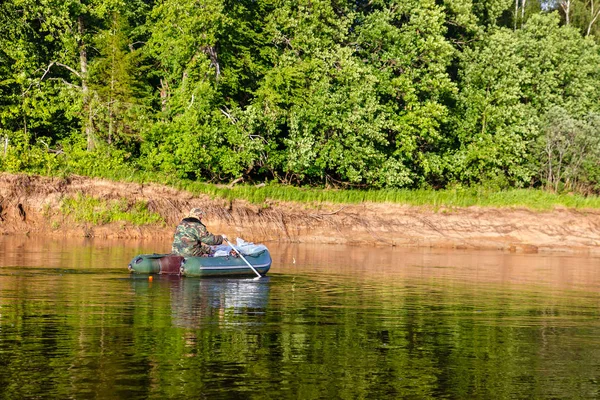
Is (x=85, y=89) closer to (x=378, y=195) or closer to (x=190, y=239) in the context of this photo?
(x=378, y=195)

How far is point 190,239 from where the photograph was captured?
1067 inches

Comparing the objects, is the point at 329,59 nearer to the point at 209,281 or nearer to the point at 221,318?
the point at 209,281

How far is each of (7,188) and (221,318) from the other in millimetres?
26097

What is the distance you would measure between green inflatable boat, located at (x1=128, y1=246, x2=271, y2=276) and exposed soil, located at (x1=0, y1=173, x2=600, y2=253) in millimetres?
16071

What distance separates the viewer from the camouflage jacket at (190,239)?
27.1 m

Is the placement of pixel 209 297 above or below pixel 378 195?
below

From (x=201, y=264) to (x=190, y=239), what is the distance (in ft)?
2.84

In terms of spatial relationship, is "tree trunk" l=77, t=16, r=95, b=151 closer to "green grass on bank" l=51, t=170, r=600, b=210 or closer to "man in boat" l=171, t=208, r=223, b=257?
"green grass on bank" l=51, t=170, r=600, b=210

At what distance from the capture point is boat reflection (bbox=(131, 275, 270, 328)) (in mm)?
19422

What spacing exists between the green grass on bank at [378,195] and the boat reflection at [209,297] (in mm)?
19227

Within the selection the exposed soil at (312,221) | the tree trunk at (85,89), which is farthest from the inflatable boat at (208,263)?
the tree trunk at (85,89)

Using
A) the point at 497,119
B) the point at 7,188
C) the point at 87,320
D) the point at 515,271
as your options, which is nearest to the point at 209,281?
the point at 87,320

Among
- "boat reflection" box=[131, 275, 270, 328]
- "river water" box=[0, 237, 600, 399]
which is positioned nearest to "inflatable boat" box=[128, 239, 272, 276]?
"boat reflection" box=[131, 275, 270, 328]

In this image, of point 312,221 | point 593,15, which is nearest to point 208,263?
point 312,221
